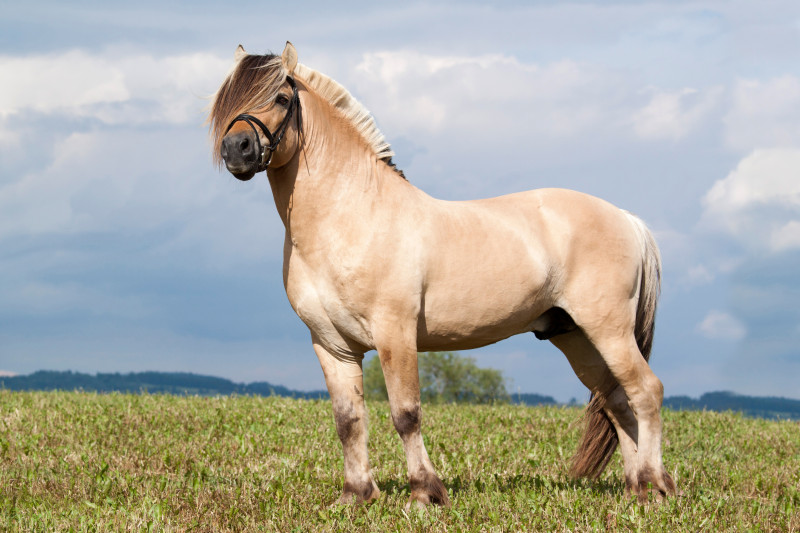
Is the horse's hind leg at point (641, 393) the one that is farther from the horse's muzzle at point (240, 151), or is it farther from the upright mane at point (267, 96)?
the horse's muzzle at point (240, 151)

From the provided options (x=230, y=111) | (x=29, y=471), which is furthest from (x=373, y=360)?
(x=230, y=111)

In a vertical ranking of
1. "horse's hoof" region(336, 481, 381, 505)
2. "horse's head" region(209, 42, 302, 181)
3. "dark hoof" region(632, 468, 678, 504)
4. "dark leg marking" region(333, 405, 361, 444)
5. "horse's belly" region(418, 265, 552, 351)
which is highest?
"horse's head" region(209, 42, 302, 181)

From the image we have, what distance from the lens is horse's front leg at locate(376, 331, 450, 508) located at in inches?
219

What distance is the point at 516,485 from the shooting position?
7.20 m

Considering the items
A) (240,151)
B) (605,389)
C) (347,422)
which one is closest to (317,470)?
(347,422)

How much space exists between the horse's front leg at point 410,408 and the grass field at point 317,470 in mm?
197

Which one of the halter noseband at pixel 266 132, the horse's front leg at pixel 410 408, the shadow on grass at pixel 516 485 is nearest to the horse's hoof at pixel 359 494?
the shadow on grass at pixel 516 485

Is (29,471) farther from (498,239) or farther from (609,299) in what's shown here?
(609,299)

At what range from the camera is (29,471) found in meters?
7.60

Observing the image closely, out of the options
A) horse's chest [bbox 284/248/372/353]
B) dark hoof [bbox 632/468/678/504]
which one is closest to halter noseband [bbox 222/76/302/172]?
horse's chest [bbox 284/248/372/353]

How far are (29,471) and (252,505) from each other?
9.37 ft

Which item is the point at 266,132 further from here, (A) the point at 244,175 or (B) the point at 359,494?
(B) the point at 359,494

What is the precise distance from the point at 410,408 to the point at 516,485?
2108 mm

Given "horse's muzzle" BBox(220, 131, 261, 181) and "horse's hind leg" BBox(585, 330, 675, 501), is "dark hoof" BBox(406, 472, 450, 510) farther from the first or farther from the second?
"horse's muzzle" BBox(220, 131, 261, 181)
